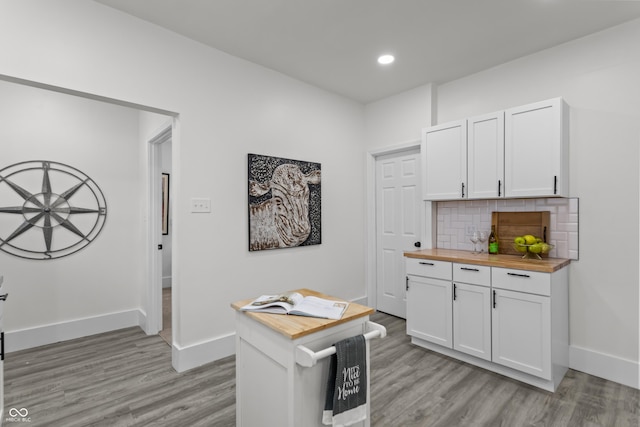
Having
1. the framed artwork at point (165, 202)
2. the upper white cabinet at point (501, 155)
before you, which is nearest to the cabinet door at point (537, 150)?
the upper white cabinet at point (501, 155)

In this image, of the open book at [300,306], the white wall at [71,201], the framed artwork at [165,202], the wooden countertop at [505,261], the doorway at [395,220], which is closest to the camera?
the open book at [300,306]

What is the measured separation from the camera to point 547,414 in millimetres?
2105

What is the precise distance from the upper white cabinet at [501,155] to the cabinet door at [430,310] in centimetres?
87

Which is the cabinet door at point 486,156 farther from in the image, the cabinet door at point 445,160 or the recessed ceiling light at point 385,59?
the recessed ceiling light at point 385,59

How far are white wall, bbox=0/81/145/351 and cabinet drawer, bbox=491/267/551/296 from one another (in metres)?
3.75

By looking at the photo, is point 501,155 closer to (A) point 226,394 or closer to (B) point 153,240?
(A) point 226,394

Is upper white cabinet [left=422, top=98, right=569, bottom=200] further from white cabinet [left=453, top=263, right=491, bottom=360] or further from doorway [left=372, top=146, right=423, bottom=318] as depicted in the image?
white cabinet [left=453, top=263, right=491, bottom=360]

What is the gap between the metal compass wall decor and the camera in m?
3.07

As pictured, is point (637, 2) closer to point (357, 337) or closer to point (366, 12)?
point (366, 12)

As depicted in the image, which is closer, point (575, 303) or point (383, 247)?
point (575, 303)

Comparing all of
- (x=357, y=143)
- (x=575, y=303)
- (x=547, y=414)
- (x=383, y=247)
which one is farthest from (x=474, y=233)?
(x=357, y=143)

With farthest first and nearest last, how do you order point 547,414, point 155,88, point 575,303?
point 575,303 → point 155,88 → point 547,414

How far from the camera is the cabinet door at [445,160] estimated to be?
3.07 m

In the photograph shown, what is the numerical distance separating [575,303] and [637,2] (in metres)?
2.28
